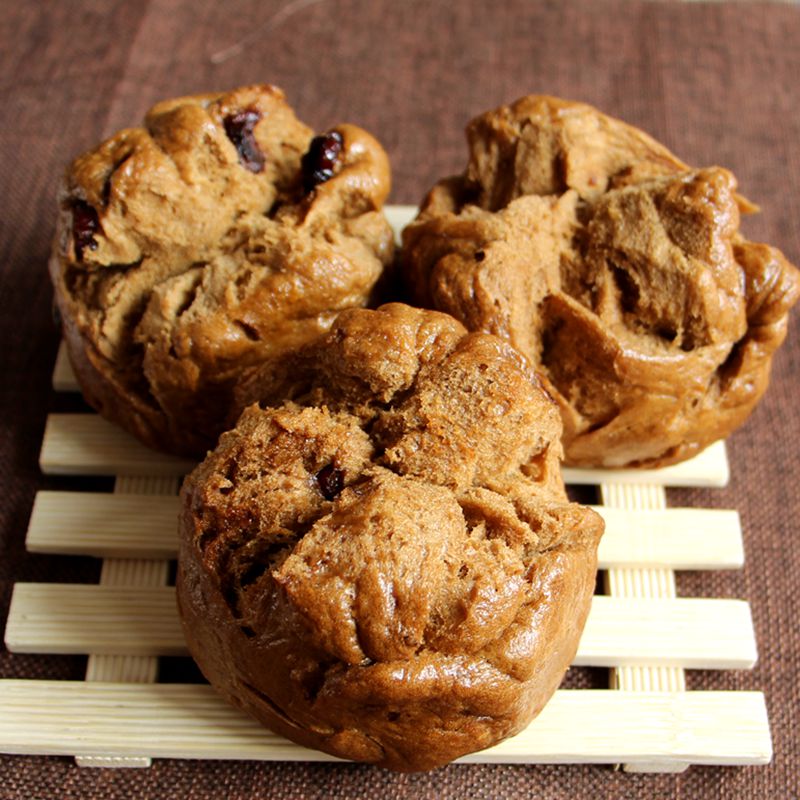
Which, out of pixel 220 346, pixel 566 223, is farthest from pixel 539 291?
pixel 220 346

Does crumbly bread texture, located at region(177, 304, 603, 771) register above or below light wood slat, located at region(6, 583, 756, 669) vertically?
above

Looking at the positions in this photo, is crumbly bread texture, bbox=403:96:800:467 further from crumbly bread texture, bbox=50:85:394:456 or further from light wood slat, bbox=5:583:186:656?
light wood slat, bbox=5:583:186:656

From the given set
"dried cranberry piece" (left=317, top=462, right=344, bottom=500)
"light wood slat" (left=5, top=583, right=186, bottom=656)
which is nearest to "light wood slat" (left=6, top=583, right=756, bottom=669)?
"light wood slat" (left=5, top=583, right=186, bottom=656)

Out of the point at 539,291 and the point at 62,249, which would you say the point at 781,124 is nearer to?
the point at 539,291

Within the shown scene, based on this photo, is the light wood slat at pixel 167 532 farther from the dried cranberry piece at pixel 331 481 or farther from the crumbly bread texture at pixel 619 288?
the dried cranberry piece at pixel 331 481

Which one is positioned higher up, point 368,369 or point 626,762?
point 368,369

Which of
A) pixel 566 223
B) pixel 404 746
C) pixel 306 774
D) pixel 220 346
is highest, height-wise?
pixel 566 223

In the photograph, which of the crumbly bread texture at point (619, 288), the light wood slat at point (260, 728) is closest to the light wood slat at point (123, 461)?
the crumbly bread texture at point (619, 288)
